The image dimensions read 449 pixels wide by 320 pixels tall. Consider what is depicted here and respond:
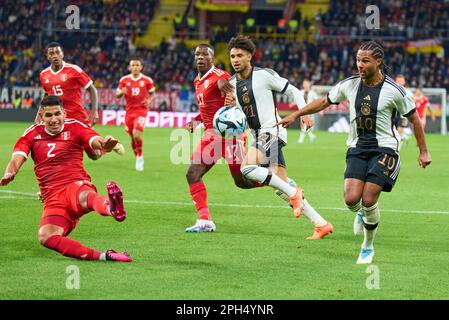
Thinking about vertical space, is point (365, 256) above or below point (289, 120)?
below

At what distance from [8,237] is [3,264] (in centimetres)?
173

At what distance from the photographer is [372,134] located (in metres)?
9.13

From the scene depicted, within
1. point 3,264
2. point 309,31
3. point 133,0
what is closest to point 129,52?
point 133,0

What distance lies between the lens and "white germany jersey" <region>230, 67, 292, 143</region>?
1081 centimetres

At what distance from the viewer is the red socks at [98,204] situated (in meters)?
8.54

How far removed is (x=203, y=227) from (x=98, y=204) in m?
2.71

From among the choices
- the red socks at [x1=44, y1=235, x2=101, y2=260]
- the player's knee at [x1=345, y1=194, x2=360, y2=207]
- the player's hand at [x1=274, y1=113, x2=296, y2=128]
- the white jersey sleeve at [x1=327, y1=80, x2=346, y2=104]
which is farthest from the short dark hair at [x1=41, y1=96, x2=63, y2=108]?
the player's knee at [x1=345, y1=194, x2=360, y2=207]

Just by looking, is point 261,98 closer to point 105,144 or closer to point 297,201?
point 297,201

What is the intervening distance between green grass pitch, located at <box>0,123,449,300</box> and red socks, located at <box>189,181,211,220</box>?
10.1 inches

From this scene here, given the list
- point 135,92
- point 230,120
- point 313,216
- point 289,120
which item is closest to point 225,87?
point 230,120

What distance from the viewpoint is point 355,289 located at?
7582 millimetres

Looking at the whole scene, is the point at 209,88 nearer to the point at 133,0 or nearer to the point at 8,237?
the point at 8,237

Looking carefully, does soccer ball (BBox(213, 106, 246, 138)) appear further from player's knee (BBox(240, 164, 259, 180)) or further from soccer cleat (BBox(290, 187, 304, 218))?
soccer cleat (BBox(290, 187, 304, 218))

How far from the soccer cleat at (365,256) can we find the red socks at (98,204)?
95.4 inches
